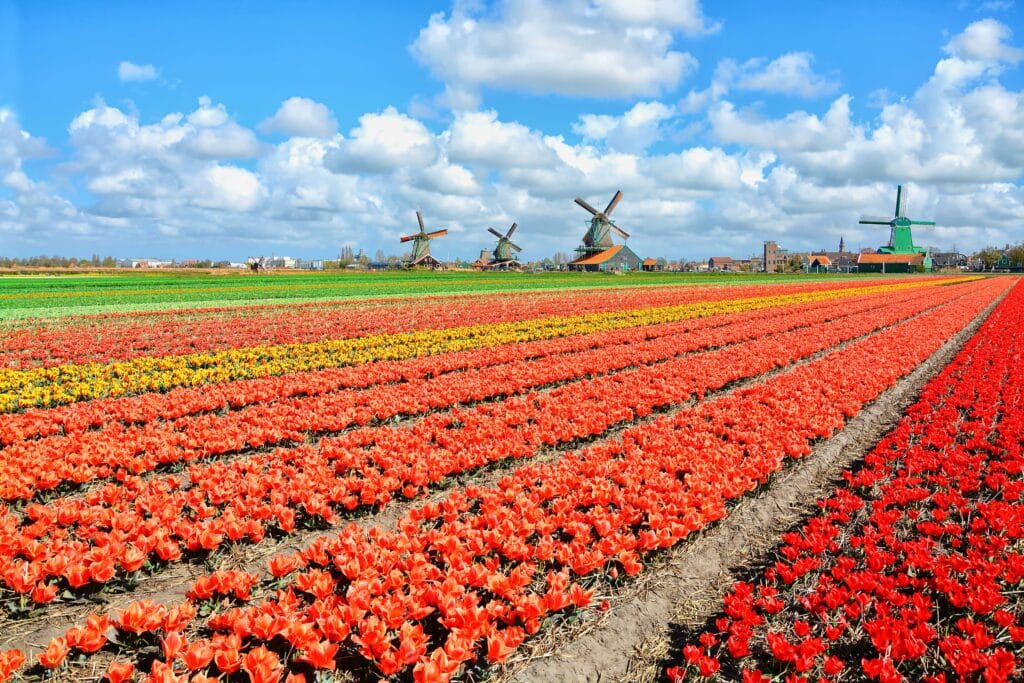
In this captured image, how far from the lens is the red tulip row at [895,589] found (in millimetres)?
3850

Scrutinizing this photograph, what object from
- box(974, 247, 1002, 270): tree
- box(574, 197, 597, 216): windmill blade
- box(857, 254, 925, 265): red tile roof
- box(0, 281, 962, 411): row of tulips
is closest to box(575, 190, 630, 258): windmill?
box(574, 197, 597, 216): windmill blade

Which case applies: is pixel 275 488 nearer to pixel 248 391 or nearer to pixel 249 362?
pixel 248 391

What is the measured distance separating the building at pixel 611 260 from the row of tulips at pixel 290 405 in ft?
306

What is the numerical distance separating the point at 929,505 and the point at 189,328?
22.8 meters

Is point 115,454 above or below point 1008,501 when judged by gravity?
above

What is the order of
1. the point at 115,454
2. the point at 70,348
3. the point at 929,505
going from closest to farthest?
the point at 929,505 → the point at 115,454 → the point at 70,348

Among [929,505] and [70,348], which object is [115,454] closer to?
[929,505]

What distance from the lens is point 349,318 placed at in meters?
25.3

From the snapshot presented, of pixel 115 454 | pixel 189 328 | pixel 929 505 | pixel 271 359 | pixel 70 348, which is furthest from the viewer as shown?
pixel 189 328

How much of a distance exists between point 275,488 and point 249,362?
33.4 ft

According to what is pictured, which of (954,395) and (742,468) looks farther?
(954,395)

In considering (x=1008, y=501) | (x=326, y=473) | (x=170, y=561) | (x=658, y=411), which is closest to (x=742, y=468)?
(x=1008, y=501)

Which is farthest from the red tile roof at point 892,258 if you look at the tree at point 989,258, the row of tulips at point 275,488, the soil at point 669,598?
the soil at point 669,598

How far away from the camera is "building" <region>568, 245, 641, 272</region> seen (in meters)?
111
